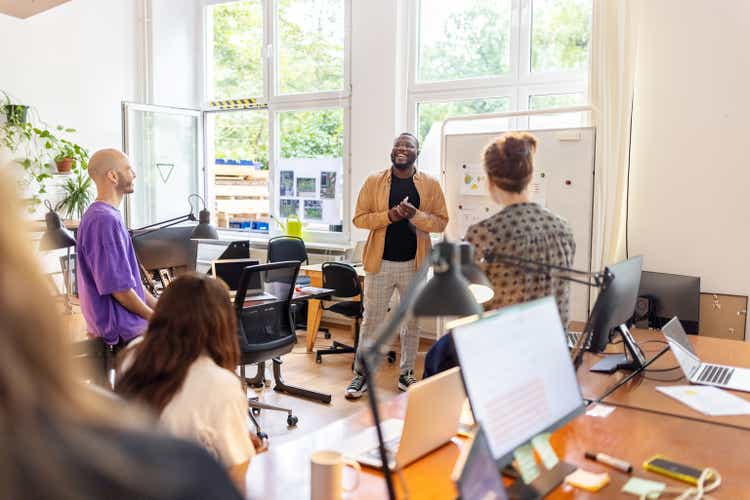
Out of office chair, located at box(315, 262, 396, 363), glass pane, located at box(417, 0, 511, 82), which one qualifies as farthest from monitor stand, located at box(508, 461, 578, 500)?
glass pane, located at box(417, 0, 511, 82)

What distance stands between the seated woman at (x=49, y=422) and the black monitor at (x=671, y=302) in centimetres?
425

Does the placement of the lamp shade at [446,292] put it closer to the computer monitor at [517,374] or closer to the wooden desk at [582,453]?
the computer monitor at [517,374]

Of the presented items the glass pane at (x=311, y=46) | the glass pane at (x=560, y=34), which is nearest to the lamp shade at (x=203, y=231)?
the glass pane at (x=560, y=34)

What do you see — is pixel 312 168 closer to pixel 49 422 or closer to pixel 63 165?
pixel 63 165

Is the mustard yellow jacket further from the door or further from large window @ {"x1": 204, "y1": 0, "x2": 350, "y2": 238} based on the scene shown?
the door

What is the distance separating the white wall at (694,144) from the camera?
14.6 ft

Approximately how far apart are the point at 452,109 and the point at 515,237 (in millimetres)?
3895

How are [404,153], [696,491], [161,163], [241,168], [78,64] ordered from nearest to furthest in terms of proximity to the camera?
[696,491], [404,153], [78,64], [161,163], [241,168]

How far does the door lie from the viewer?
7.07 m

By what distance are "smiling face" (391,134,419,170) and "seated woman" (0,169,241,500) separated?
13.4 feet

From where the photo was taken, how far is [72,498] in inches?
19.5

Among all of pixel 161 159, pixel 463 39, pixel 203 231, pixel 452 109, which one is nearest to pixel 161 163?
pixel 161 159

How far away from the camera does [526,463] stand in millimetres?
1506

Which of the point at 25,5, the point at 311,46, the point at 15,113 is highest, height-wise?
the point at 311,46
